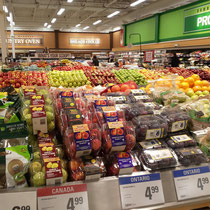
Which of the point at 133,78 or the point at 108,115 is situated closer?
the point at 108,115

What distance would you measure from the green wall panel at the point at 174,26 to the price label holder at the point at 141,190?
11.5 m

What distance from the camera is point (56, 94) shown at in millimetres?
1663

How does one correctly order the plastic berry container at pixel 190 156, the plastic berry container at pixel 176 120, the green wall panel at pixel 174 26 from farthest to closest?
the green wall panel at pixel 174 26 → the plastic berry container at pixel 176 120 → the plastic berry container at pixel 190 156

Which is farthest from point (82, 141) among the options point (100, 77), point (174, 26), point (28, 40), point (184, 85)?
point (28, 40)

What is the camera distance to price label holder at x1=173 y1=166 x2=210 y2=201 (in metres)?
1.18

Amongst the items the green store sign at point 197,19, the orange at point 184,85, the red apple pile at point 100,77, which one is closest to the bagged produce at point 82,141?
the orange at point 184,85

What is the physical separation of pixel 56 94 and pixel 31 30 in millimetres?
22329

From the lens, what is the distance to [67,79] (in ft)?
13.7

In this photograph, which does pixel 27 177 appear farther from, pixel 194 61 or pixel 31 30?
pixel 31 30

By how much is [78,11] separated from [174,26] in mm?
7328

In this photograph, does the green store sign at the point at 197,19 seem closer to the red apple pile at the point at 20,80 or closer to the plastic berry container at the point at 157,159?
the red apple pile at the point at 20,80

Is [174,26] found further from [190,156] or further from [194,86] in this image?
[190,156]

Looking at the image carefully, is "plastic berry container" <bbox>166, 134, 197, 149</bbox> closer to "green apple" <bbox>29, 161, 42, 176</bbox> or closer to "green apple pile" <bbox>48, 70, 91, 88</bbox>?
"green apple" <bbox>29, 161, 42, 176</bbox>

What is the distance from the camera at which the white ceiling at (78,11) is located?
1327 centimetres
